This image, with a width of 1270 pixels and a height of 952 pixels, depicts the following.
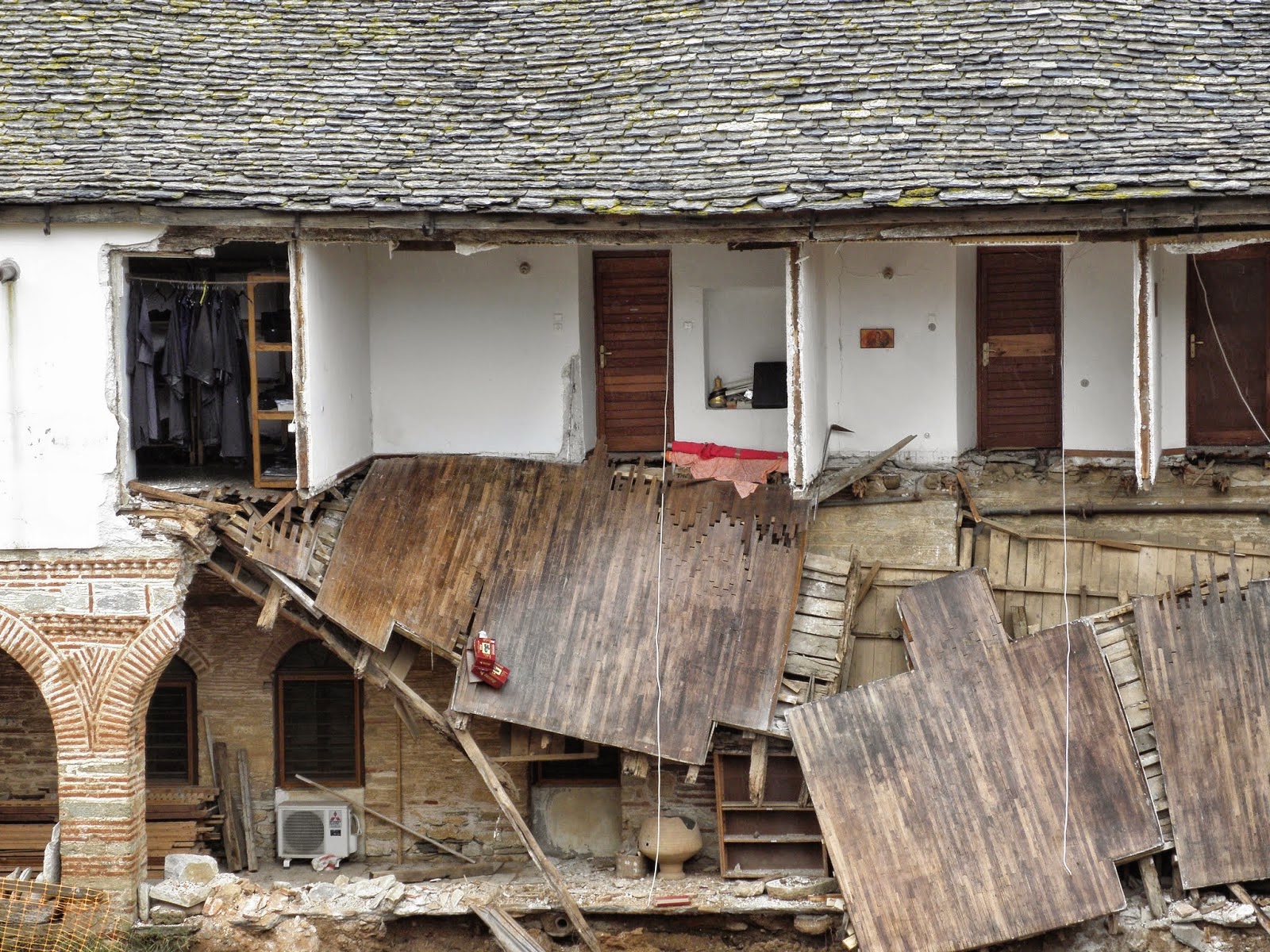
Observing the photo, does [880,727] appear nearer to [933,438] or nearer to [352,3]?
[933,438]

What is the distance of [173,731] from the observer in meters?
16.9

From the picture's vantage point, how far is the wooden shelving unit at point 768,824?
14.7 meters

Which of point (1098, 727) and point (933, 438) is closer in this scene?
point (1098, 727)

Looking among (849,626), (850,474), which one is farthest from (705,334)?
(849,626)

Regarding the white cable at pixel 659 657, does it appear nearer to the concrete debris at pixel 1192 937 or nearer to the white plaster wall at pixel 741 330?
the white plaster wall at pixel 741 330

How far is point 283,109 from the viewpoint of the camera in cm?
1491

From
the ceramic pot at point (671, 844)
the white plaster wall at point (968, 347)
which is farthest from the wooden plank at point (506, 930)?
the white plaster wall at point (968, 347)

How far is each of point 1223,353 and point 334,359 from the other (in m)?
8.08

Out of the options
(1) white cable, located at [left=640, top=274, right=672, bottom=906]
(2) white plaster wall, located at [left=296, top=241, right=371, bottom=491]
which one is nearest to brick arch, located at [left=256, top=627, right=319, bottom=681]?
(2) white plaster wall, located at [left=296, top=241, right=371, bottom=491]

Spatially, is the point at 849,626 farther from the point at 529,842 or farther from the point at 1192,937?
the point at 1192,937

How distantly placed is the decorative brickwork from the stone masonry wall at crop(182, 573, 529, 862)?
7.78 feet

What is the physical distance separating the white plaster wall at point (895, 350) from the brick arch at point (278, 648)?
223 inches

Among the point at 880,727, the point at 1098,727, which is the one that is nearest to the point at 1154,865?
the point at 1098,727

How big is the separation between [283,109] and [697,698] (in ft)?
21.3
